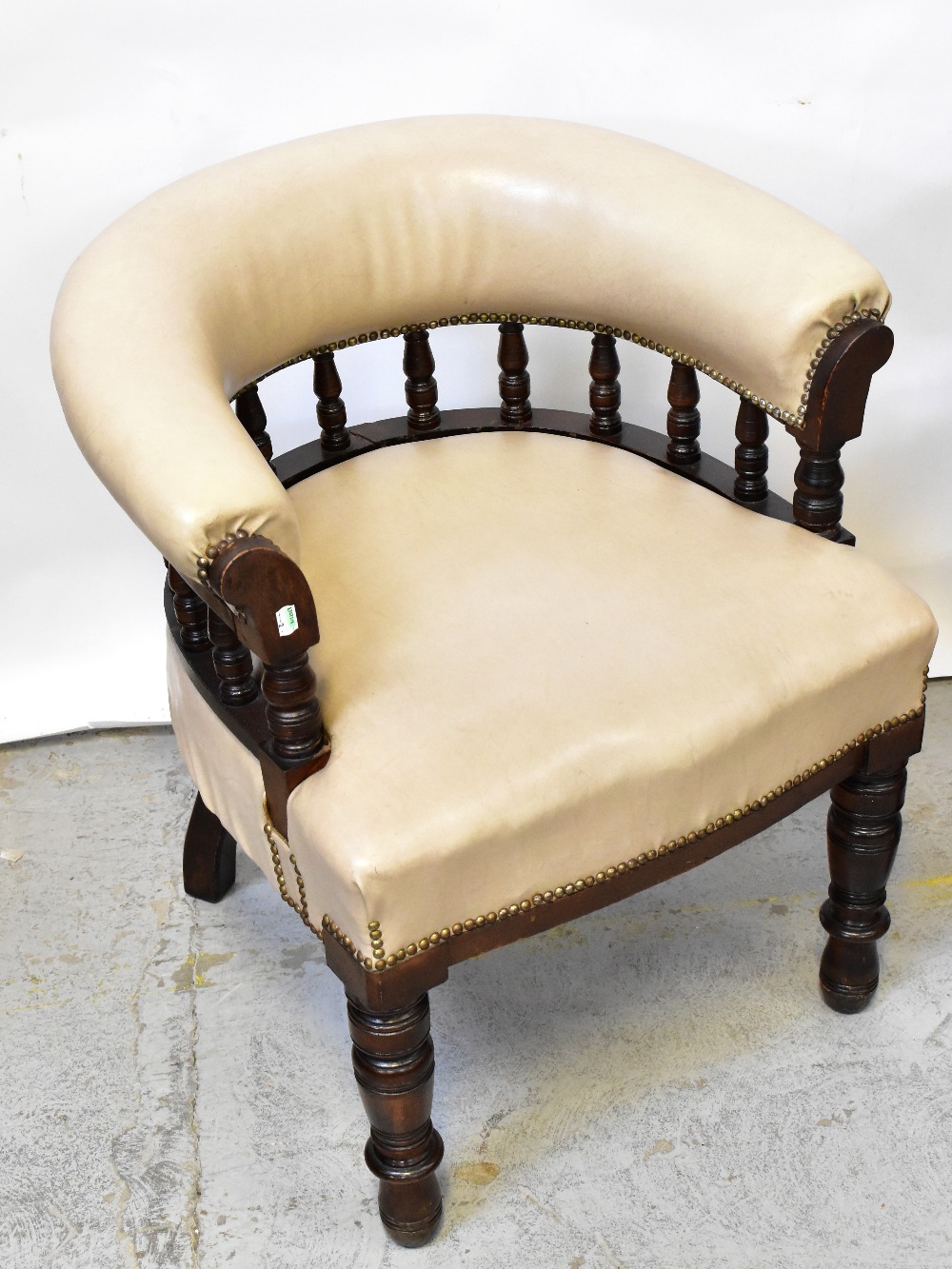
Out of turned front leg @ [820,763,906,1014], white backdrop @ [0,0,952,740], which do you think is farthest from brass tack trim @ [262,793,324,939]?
white backdrop @ [0,0,952,740]

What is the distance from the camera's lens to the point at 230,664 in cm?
144

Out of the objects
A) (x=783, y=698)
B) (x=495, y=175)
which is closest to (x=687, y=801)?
(x=783, y=698)

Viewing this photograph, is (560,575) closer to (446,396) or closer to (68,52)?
(446,396)

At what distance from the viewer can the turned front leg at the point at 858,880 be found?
1668 mm

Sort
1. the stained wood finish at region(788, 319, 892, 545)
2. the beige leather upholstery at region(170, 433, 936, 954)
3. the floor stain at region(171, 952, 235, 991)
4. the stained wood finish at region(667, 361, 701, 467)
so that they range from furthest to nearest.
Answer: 1. the floor stain at region(171, 952, 235, 991)
2. the stained wood finish at region(667, 361, 701, 467)
3. the stained wood finish at region(788, 319, 892, 545)
4. the beige leather upholstery at region(170, 433, 936, 954)

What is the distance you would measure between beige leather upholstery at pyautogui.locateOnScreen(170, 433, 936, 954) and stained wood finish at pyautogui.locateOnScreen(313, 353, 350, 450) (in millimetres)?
87

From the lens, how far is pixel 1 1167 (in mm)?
1711

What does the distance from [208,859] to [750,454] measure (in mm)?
892

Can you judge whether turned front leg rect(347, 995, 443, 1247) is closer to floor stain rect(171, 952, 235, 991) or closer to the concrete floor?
the concrete floor

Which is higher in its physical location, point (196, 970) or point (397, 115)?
point (397, 115)

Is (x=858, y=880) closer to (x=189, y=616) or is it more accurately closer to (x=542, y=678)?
(x=542, y=678)

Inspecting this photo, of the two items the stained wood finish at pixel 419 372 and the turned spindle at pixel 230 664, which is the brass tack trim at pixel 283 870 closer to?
the turned spindle at pixel 230 664

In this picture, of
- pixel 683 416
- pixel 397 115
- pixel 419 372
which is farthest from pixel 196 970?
pixel 397 115

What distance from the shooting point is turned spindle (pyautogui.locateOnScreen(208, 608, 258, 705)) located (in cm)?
142
